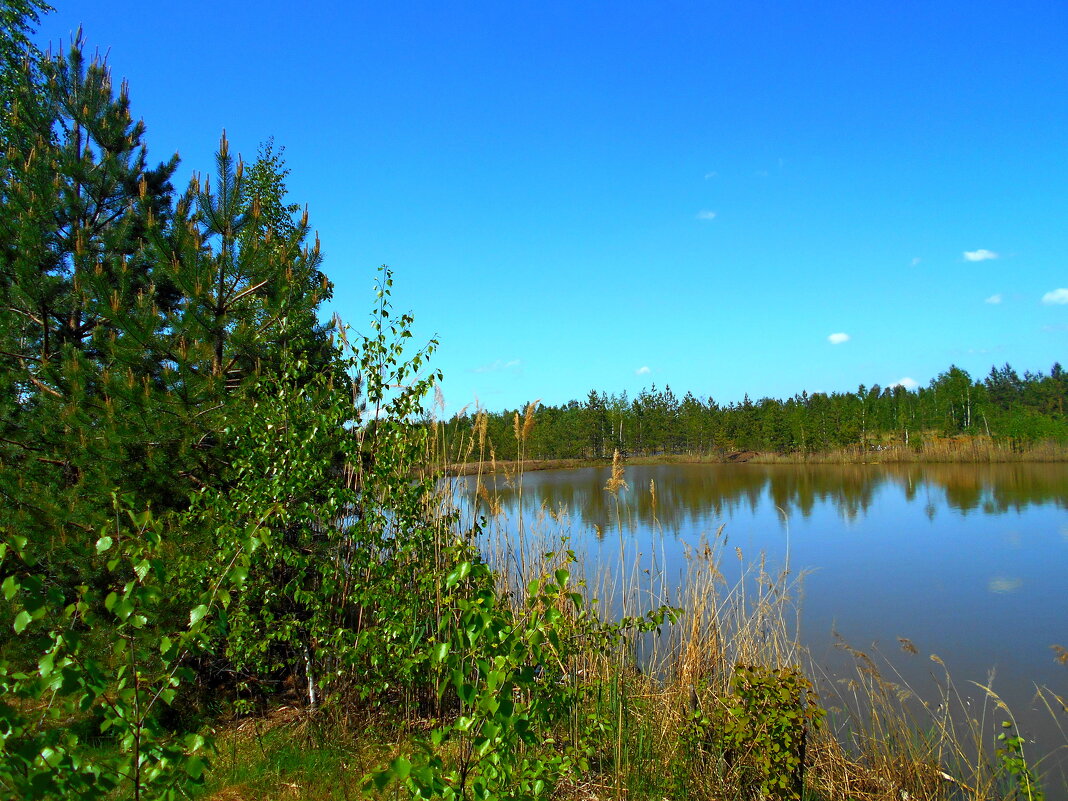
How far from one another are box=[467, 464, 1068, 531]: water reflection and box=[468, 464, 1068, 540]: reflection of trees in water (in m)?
0.02

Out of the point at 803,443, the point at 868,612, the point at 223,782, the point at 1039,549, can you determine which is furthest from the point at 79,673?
the point at 803,443

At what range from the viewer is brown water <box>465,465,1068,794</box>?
568 cm

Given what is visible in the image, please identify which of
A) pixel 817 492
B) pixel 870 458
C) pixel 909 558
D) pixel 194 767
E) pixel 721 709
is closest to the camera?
pixel 194 767

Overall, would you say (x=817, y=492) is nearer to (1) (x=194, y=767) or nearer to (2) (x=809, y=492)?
(2) (x=809, y=492)

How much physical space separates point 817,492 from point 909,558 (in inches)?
389

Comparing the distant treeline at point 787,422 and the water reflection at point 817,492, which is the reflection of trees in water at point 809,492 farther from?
the distant treeline at point 787,422

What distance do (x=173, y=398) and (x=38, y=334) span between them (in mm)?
1709

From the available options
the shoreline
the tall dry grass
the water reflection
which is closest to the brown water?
the water reflection

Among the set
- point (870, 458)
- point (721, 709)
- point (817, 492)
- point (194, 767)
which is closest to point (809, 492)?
point (817, 492)

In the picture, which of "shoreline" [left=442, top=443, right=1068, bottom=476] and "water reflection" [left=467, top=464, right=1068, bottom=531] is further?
"shoreline" [left=442, top=443, right=1068, bottom=476]

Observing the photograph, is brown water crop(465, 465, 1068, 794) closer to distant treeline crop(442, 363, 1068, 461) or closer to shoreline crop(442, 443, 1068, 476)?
shoreline crop(442, 443, 1068, 476)

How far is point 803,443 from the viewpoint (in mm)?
36562

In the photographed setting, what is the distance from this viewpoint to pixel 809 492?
19469 mm

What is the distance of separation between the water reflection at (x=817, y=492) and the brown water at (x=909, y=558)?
Answer: 0.08 meters
